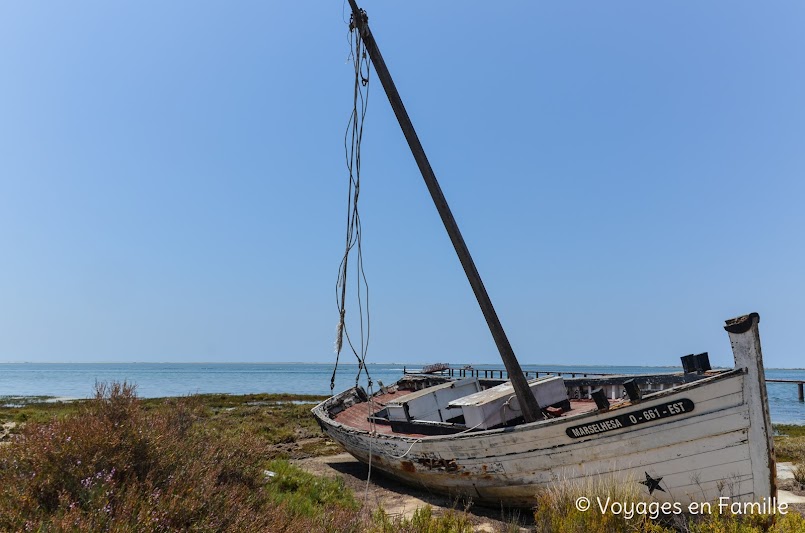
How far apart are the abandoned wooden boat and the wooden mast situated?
0.02 metres

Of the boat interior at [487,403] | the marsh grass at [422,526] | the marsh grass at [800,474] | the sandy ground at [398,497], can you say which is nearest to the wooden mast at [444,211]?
the boat interior at [487,403]

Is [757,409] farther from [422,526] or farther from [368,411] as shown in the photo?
[368,411]

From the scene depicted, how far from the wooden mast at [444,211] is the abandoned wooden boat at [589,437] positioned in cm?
→ 2

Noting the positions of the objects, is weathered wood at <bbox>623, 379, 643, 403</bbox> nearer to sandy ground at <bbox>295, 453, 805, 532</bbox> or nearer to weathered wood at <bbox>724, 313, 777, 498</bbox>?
weathered wood at <bbox>724, 313, 777, 498</bbox>

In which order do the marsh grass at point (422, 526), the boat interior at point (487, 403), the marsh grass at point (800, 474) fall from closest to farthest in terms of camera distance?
the marsh grass at point (422, 526)
the boat interior at point (487, 403)
the marsh grass at point (800, 474)

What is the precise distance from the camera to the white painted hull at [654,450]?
619 centimetres

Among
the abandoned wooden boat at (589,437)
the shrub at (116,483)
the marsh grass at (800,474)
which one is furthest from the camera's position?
the marsh grass at (800,474)

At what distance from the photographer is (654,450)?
265 inches

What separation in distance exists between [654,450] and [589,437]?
86 centimetres

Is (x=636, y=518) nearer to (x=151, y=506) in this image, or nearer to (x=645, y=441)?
(x=645, y=441)

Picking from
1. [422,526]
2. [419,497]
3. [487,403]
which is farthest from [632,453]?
[419,497]

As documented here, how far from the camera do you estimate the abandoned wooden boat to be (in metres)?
6.23

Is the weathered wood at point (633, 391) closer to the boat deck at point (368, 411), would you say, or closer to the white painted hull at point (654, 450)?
the white painted hull at point (654, 450)

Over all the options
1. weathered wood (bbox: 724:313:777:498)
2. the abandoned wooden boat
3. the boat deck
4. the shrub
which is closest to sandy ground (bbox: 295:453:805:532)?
the abandoned wooden boat
